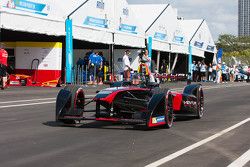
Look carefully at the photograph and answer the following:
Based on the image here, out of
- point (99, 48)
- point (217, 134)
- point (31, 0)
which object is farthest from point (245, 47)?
point (217, 134)

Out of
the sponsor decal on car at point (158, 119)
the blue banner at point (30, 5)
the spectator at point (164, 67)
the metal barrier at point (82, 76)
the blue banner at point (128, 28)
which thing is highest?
the blue banner at point (30, 5)

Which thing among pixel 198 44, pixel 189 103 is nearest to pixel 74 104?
pixel 189 103

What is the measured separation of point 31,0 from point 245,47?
489 ft

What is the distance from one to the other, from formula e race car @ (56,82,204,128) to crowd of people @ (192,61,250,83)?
108 feet

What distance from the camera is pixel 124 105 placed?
9.76m

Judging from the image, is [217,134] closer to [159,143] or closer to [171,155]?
[159,143]

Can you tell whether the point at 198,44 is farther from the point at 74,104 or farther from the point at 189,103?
the point at 74,104

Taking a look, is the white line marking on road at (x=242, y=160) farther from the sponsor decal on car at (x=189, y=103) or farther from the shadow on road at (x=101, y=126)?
the sponsor decal on car at (x=189, y=103)

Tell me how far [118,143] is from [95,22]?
21.5 meters

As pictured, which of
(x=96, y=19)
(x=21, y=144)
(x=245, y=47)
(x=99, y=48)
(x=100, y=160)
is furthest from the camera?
(x=245, y=47)

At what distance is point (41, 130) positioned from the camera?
30.6 feet

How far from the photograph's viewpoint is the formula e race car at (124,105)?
30.5ft

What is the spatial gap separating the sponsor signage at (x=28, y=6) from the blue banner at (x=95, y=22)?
367 centimetres

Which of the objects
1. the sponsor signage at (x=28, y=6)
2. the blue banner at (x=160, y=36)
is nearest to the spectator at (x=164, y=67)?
the blue banner at (x=160, y=36)
